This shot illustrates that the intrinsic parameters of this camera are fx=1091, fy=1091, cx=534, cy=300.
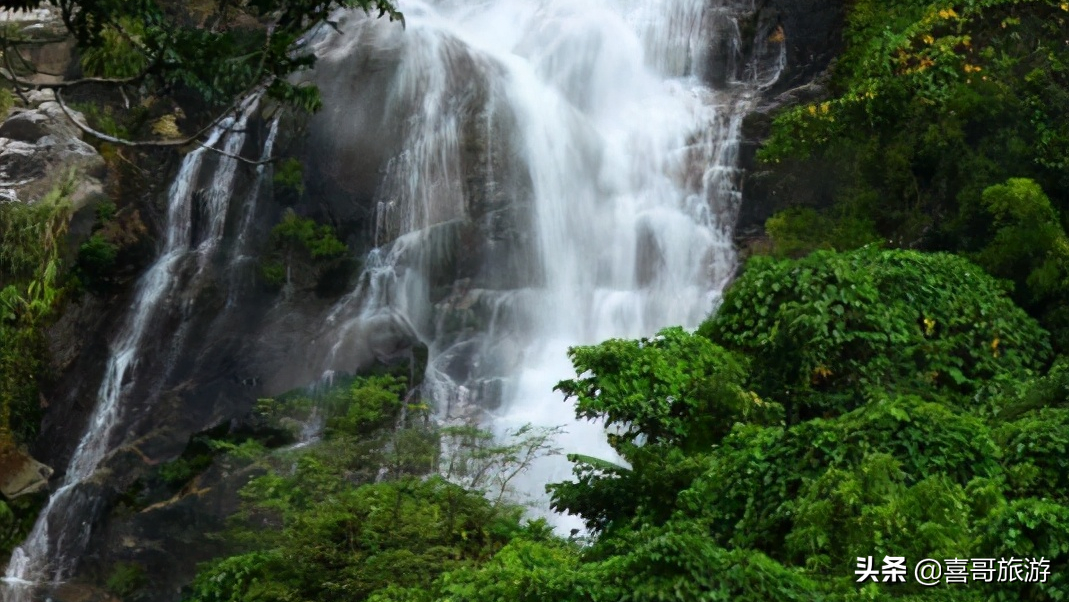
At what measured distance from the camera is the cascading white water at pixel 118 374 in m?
13.3

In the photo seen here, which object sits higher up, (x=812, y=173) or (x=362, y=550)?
(x=812, y=173)

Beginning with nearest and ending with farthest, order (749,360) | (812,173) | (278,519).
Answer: (749,360) → (278,519) → (812,173)

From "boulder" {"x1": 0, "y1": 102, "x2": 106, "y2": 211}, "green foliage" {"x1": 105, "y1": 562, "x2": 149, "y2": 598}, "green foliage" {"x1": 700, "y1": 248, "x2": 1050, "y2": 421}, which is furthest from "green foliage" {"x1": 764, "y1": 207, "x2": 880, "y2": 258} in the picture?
"boulder" {"x1": 0, "y1": 102, "x2": 106, "y2": 211}

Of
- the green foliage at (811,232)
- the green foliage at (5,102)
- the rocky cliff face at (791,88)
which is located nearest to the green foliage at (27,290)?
the green foliage at (5,102)

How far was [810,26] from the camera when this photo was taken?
16969mm

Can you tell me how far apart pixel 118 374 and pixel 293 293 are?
2540mm

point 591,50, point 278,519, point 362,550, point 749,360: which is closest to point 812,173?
point 591,50

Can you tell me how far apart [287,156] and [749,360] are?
936 cm

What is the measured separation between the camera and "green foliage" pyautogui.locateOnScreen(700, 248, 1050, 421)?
326 inches

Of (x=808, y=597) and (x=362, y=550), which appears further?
(x=362, y=550)

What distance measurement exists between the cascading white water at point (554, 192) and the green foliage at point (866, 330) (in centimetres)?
399

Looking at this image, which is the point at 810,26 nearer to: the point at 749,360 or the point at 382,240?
the point at 382,240

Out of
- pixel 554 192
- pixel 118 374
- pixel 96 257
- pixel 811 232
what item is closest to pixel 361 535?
pixel 811 232

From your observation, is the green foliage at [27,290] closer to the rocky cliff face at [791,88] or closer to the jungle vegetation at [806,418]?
the jungle vegetation at [806,418]
